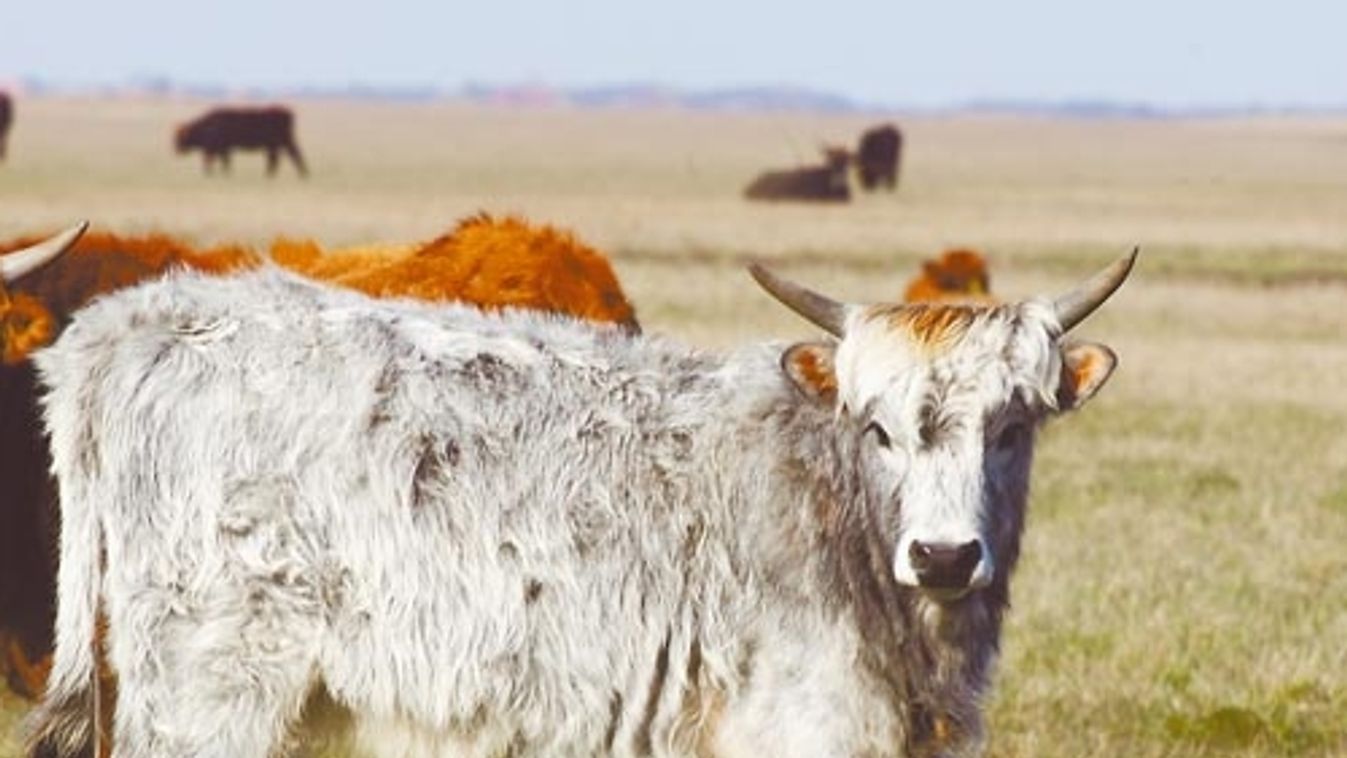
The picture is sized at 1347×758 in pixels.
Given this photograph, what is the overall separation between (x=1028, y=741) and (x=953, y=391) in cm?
298

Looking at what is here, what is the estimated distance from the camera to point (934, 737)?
6.61 meters

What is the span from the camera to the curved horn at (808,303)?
263 inches

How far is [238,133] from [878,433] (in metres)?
71.6

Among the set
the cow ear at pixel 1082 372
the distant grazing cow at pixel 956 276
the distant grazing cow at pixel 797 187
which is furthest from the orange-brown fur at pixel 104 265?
the distant grazing cow at pixel 797 187

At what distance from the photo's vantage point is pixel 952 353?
6410mm

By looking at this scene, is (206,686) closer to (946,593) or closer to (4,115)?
(946,593)

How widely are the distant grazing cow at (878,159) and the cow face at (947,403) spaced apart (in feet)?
197

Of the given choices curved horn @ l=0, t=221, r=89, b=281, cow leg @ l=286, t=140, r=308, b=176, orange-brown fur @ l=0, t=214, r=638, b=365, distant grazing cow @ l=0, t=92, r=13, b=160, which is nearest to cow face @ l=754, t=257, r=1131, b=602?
curved horn @ l=0, t=221, r=89, b=281

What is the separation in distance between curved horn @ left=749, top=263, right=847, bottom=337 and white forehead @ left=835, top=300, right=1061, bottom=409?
6 centimetres

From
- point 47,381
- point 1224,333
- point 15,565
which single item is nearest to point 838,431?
point 47,381

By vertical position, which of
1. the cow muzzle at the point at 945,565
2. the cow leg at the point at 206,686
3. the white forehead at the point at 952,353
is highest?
the white forehead at the point at 952,353

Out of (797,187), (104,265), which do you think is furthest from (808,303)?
(797,187)

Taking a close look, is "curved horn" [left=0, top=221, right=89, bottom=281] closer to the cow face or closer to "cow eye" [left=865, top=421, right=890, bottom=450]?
the cow face

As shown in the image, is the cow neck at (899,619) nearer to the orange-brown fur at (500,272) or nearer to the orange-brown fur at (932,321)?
the orange-brown fur at (932,321)
